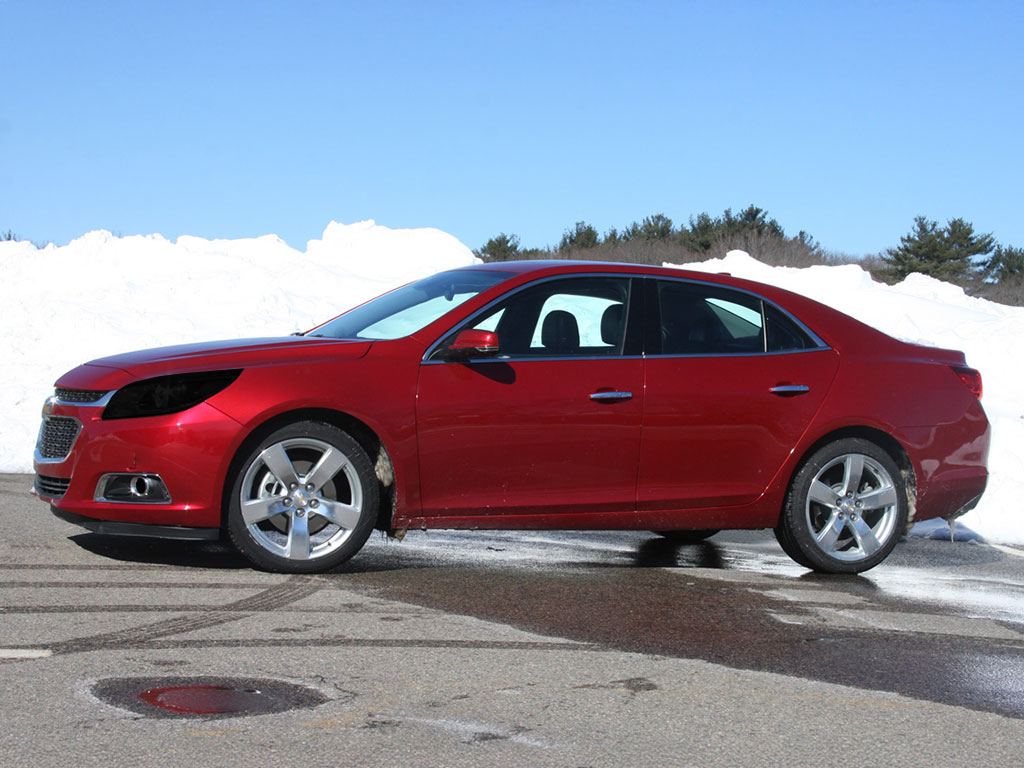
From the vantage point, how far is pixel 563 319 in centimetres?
692

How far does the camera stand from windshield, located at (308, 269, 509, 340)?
6914mm

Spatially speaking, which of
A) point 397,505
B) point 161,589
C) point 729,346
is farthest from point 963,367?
point 161,589

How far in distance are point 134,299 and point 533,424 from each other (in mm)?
15662

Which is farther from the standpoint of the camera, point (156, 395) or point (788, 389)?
point (788, 389)

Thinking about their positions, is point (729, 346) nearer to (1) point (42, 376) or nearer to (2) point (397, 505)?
(2) point (397, 505)

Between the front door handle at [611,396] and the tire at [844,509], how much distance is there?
1.17m

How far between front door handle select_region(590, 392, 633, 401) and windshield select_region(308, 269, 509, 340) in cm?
82

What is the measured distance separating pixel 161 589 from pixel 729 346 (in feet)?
10.8

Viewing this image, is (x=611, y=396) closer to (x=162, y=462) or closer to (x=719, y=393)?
(x=719, y=393)

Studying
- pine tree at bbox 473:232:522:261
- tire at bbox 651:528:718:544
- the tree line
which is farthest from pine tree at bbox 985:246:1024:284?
tire at bbox 651:528:718:544

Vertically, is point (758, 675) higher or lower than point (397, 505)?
lower

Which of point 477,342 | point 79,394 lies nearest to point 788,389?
point 477,342

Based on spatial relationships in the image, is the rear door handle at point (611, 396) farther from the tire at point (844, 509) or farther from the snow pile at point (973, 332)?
the snow pile at point (973, 332)

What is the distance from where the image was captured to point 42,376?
15258mm
